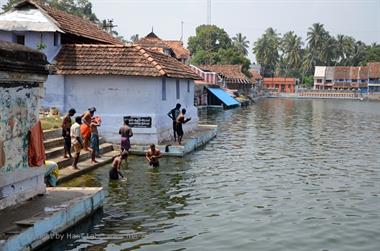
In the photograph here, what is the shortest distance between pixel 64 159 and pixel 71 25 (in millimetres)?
9478

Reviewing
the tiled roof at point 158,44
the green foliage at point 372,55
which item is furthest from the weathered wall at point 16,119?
the green foliage at point 372,55

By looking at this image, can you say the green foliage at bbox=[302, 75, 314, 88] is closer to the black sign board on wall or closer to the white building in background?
the white building in background

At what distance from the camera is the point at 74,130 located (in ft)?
50.9

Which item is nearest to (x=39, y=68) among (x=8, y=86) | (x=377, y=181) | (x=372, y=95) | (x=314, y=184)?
(x=8, y=86)

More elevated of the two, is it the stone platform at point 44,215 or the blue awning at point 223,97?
the blue awning at point 223,97

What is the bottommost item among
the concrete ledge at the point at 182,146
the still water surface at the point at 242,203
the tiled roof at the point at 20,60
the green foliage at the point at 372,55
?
the still water surface at the point at 242,203

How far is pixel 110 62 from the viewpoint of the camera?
20.4 m

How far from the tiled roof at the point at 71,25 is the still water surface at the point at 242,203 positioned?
7.38 metres

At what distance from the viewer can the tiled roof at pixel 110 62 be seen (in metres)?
19.9

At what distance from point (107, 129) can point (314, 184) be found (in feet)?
29.4

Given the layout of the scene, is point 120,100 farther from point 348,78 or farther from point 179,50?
point 348,78

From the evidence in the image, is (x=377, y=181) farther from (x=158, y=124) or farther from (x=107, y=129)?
(x=107, y=129)

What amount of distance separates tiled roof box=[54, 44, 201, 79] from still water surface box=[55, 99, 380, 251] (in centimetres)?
368

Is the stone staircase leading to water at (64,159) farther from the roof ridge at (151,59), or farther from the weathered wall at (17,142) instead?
the roof ridge at (151,59)
